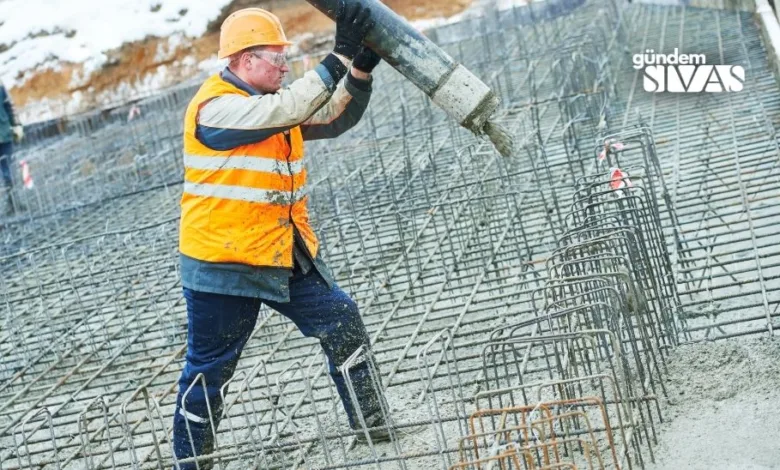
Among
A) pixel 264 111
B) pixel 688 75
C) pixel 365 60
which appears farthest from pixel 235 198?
pixel 688 75

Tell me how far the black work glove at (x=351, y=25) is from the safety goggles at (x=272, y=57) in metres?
0.35

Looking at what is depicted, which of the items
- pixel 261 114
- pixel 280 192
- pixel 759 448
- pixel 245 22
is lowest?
pixel 759 448

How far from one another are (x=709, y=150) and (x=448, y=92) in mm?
4463

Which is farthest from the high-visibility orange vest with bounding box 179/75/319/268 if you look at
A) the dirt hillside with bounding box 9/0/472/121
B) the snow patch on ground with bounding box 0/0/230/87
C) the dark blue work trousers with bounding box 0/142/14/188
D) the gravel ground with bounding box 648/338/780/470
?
the snow patch on ground with bounding box 0/0/230/87

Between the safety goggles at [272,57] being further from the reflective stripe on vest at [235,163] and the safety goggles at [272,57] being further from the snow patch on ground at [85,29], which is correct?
the snow patch on ground at [85,29]

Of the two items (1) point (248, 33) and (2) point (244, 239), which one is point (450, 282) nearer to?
(2) point (244, 239)

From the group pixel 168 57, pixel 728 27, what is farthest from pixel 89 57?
pixel 728 27

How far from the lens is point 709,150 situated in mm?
8672

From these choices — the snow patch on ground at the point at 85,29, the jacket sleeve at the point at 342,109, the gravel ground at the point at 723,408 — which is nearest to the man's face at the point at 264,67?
the jacket sleeve at the point at 342,109

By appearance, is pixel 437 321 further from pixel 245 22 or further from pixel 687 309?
pixel 245 22

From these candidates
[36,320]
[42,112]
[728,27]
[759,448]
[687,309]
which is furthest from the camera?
[42,112]

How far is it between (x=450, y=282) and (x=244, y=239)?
2.52 meters

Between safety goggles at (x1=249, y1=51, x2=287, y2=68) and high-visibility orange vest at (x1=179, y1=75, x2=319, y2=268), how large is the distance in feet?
0.53

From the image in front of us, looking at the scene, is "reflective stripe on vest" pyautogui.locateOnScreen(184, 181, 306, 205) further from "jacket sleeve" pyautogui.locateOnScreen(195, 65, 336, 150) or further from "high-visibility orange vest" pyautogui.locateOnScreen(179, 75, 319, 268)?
"jacket sleeve" pyautogui.locateOnScreen(195, 65, 336, 150)
